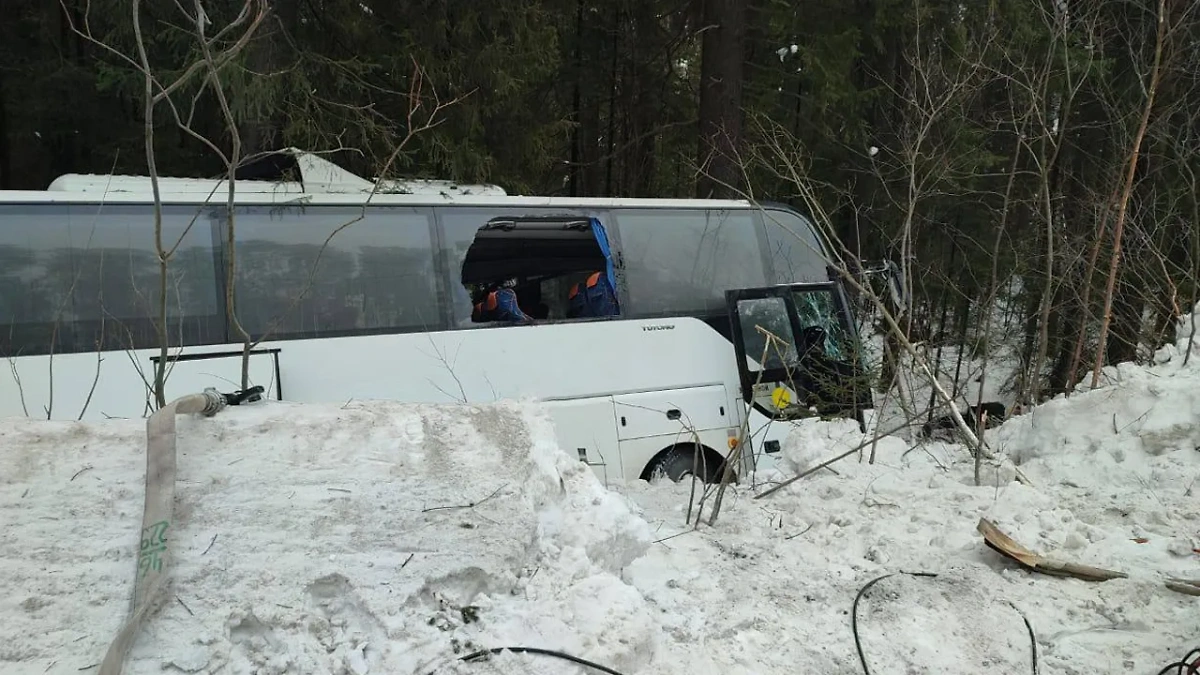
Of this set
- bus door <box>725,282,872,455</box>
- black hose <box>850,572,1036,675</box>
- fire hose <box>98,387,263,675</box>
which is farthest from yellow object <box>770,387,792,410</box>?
fire hose <box>98,387,263,675</box>

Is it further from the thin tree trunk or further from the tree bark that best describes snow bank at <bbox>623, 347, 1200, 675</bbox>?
the tree bark

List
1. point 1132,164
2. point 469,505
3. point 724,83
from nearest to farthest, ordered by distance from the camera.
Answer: point 469,505 < point 1132,164 < point 724,83

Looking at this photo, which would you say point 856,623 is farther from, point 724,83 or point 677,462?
point 724,83

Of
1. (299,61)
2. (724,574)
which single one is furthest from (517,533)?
(299,61)

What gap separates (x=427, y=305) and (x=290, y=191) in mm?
1270

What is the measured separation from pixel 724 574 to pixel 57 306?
4355 mm

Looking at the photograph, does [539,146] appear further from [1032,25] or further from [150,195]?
[1032,25]

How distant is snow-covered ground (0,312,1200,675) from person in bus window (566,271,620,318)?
2.53m

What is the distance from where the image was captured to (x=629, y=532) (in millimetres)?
3236

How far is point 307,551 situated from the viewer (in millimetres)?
2551

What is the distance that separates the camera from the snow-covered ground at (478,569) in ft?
7.82

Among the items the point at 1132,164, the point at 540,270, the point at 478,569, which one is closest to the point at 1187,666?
the point at 478,569

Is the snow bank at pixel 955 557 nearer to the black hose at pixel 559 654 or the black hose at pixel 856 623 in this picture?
the black hose at pixel 856 623

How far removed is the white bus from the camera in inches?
192
